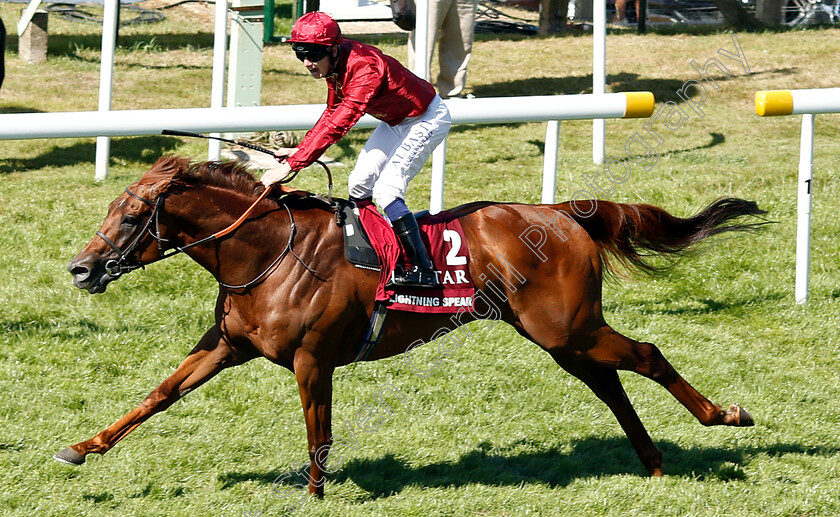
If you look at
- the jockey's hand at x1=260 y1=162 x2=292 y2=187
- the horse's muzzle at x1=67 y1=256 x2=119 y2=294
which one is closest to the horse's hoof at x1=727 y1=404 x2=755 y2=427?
the jockey's hand at x1=260 y1=162 x2=292 y2=187

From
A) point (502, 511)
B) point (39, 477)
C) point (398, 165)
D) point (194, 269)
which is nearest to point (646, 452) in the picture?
point (502, 511)

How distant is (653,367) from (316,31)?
A: 221 centimetres

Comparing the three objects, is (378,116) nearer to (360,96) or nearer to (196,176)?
(360,96)

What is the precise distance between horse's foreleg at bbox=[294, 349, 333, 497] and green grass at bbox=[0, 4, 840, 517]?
0.14 m

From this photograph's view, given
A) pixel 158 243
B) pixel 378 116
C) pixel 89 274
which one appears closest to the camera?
pixel 89 274

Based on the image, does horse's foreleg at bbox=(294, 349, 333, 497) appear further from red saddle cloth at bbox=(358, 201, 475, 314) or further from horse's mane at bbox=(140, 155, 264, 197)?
horse's mane at bbox=(140, 155, 264, 197)

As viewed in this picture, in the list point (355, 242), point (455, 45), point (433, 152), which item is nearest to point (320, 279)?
point (355, 242)

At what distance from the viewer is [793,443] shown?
524 centimetres

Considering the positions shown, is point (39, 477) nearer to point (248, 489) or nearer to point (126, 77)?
point (248, 489)

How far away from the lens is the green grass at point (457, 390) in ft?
15.4

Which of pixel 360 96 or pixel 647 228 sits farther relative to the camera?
pixel 647 228

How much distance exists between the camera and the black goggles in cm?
429

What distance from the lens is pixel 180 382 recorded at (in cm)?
464

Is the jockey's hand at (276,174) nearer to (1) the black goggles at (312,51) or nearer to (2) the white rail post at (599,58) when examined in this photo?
(1) the black goggles at (312,51)
